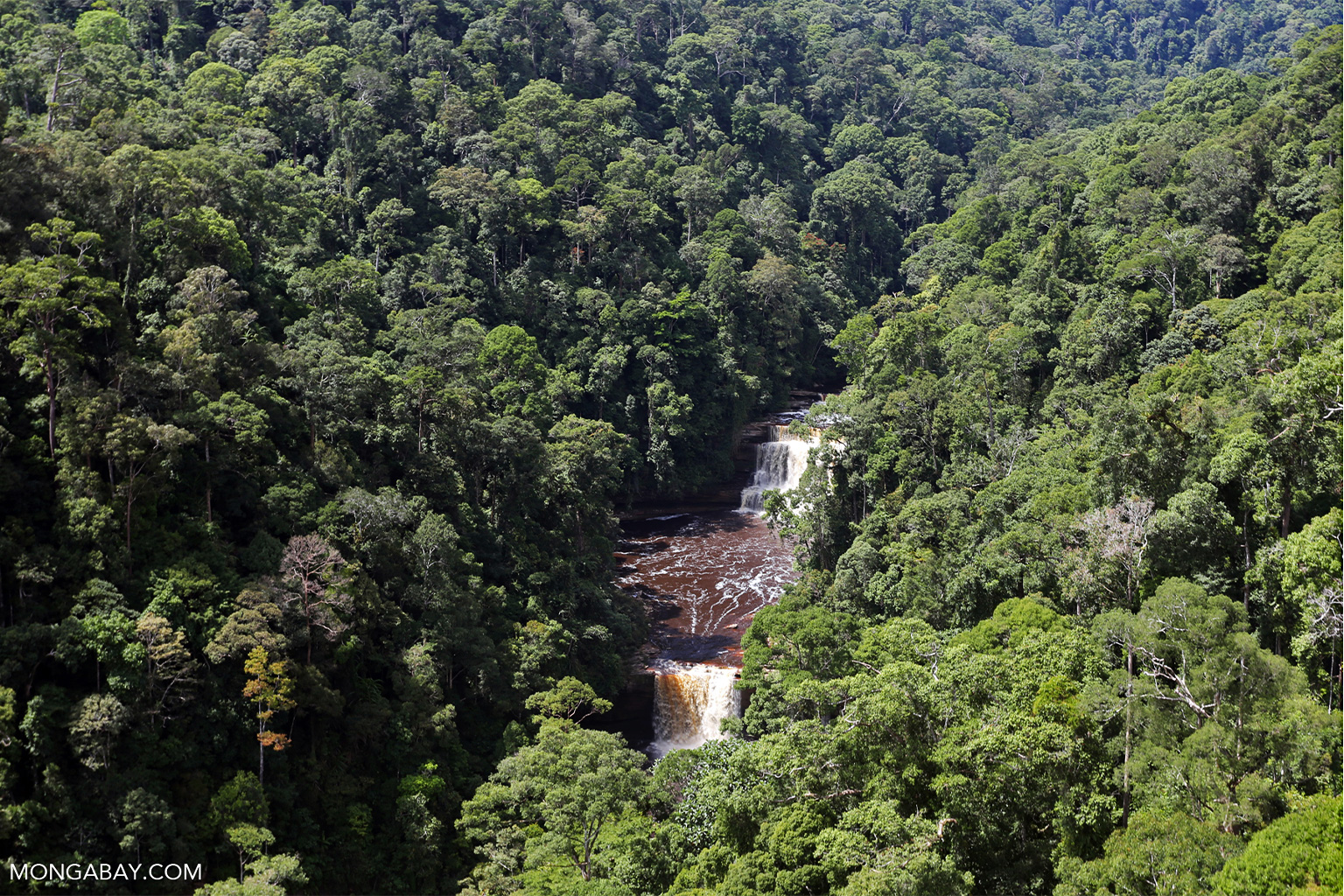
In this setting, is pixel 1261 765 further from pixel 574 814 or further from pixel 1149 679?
pixel 574 814

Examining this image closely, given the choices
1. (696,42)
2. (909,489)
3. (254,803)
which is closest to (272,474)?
(254,803)

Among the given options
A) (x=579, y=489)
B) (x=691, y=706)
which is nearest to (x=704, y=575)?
(x=579, y=489)

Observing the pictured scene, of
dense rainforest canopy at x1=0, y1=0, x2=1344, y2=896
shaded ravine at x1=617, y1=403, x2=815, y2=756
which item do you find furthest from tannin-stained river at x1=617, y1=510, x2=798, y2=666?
dense rainforest canopy at x1=0, y1=0, x2=1344, y2=896

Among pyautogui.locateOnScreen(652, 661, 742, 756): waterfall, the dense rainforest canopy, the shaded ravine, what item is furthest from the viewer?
the shaded ravine

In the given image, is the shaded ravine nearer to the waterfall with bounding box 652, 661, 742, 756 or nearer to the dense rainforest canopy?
the waterfall with bounding box 652, 661, 742, 756

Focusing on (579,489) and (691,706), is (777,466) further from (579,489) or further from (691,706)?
(691,706)

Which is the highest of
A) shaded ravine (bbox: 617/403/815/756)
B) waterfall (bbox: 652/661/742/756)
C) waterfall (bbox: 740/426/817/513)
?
waterfall (bbox: 740/426/817/513)
